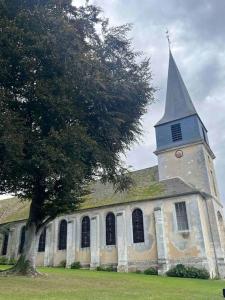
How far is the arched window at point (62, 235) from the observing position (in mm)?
31188

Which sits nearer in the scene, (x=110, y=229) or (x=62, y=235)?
(x=110, y=229)

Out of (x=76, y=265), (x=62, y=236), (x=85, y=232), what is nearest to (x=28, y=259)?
(x=76, y=265)

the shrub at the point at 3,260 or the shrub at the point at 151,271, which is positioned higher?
the shrub at the point at 3,260

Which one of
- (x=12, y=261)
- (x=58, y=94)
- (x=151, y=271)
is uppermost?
(x=58, y=94)

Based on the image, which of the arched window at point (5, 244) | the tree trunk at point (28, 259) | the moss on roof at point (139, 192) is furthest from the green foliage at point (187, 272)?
the arched window at point (5, 244)

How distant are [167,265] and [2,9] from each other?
877 inches

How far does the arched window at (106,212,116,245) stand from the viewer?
28.6 metres

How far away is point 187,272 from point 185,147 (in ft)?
41.3

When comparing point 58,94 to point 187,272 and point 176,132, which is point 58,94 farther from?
point 176,132

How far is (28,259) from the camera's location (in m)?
16.2

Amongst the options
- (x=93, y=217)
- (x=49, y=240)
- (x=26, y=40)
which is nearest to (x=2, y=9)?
Answer: (x=26, y=40)

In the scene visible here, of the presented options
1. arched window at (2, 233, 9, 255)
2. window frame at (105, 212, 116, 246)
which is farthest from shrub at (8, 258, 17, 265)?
window frame at (105, 212, 116, 246)

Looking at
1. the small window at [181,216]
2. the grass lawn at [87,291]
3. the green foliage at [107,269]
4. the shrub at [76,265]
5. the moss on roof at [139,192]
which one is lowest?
the grass lawn at [87,291]

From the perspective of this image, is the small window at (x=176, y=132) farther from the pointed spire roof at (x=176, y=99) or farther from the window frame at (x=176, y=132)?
the pointed spire roof at (x=176, y=99)
